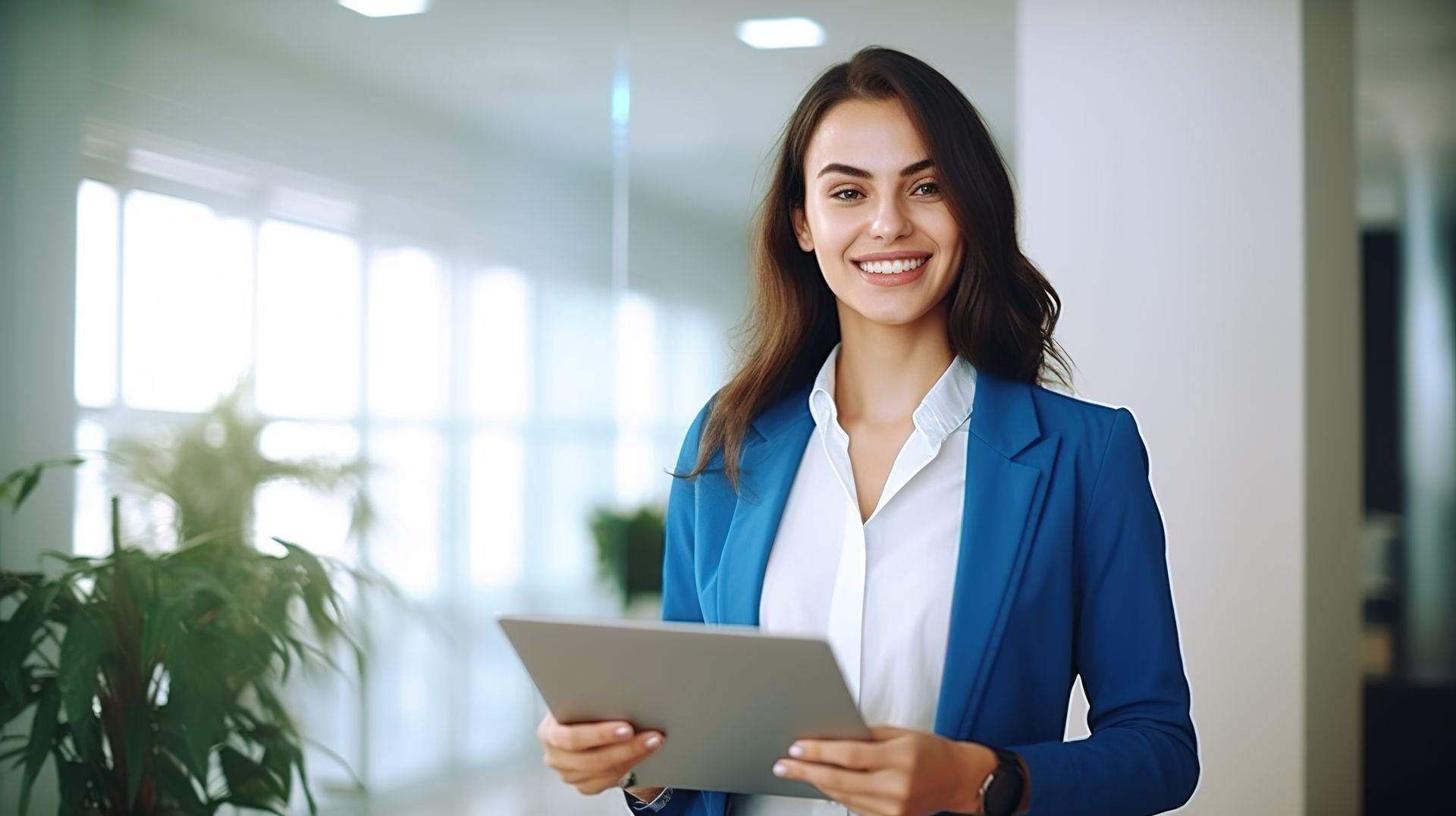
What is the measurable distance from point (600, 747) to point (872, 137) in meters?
0.77

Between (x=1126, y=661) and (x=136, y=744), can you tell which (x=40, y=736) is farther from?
(x=1126, y=661)

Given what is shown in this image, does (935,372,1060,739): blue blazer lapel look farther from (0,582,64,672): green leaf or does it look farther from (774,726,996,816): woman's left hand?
(0,582,64,672): green leaf

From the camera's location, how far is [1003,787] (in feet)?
4.12

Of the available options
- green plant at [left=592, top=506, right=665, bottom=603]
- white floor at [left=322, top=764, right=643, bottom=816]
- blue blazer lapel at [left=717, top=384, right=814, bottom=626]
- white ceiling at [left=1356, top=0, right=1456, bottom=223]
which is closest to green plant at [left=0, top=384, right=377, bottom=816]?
white floor at [left=322, top=764, right=643, bottom=816]

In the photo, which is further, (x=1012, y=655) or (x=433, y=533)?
(x=433, y=533)

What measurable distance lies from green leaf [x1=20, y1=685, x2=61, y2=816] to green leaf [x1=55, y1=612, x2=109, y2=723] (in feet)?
0.11

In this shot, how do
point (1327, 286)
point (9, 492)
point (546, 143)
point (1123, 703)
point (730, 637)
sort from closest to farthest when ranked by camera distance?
point (730, 637), point (1123, 703), point (9, 492), point (1327, 286), point (546, 143)

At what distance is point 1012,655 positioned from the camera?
138cm

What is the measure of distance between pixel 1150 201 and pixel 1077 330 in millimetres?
375

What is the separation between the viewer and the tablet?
1.14 m

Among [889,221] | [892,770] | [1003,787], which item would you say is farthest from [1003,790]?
[889,221]

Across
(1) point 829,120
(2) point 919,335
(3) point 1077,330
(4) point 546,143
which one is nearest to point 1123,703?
(2) point 919,335

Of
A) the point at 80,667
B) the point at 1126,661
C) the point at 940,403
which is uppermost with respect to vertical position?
the point at 940,403

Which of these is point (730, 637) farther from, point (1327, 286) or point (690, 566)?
point (1327, 286)
